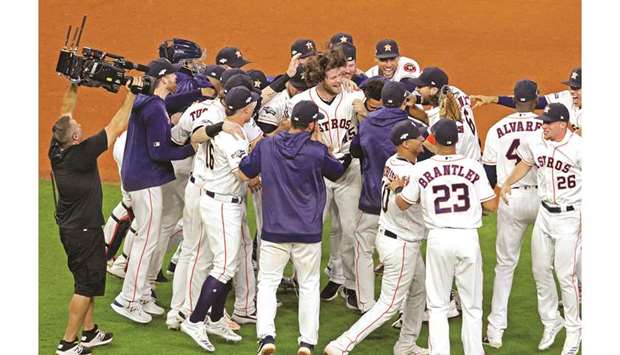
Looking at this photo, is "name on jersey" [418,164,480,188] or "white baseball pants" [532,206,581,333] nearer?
"name on jersey" [418,164,480,188]

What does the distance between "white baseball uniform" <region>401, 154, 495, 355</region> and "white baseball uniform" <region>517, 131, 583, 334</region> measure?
657mm

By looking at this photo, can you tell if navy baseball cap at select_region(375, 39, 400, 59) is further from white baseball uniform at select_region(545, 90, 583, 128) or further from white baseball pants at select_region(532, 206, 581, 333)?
white baseball pants at select_region(532, 206, 581, 333)

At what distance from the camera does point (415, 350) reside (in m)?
8.38

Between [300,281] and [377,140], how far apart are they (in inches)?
47.4

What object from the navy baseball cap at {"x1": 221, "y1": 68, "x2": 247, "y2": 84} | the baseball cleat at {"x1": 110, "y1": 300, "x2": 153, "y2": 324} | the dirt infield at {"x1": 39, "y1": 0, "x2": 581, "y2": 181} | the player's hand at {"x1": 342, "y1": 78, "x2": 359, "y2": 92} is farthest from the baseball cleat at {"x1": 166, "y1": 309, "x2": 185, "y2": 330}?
the dirt infield at {"x1": 39, "y1": 0, "x2": 581, "y2": 181}

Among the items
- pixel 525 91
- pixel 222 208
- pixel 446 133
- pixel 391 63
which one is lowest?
pixel 222 208

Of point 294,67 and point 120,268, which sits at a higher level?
point 294,67

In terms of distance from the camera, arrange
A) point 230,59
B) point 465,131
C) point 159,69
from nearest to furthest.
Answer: point 159,69
point 465,131
point 230,59

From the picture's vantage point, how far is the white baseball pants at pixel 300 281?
8.11 m

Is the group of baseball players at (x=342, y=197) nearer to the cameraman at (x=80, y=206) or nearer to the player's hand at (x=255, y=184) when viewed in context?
the player's hand at (x=255, y=184)

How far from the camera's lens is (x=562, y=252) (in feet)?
26.9

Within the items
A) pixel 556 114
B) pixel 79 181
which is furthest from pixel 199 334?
pixel 556 114

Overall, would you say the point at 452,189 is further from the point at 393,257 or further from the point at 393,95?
the point at 393,95

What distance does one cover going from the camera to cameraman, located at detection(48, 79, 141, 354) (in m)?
7.97
